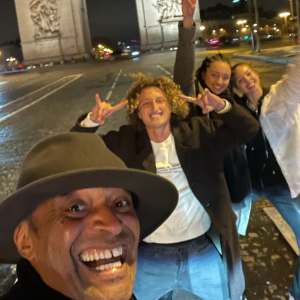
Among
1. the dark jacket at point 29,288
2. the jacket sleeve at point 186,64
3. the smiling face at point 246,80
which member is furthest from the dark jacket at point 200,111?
the dark jacket at point 29,288

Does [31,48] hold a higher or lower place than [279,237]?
higher

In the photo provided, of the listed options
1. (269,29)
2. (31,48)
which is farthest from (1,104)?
(269,29)

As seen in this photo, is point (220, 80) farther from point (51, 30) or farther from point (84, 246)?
point (51, 30)

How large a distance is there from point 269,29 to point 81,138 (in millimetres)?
86338

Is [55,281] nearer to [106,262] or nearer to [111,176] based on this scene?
[106,262]

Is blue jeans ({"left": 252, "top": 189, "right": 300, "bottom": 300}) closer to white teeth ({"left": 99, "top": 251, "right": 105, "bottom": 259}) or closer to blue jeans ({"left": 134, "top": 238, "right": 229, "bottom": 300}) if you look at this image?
blue jeans ({"left": 134, "top": 238, "right": 229, "bottom": 300})

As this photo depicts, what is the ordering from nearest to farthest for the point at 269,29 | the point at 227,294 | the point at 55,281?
the point at 55,281 → the point at 227,294 → the point at 269,29

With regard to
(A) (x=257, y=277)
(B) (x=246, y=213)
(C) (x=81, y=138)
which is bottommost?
(A) (x=257, y=277)

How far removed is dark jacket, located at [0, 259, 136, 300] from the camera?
108 centimetres

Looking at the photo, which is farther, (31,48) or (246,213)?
(31,48)

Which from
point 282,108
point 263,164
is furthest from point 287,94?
point 263,164

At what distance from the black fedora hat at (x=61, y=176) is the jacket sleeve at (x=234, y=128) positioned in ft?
2.42

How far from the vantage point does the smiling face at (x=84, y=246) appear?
3.81 feet

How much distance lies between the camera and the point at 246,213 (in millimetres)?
2369
